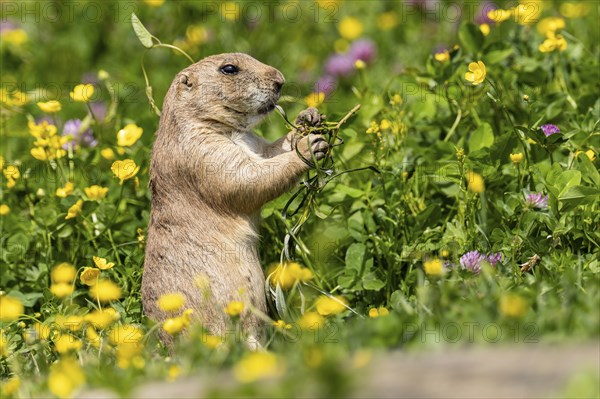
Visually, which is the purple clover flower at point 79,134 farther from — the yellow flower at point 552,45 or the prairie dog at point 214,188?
the yellow flower at point 552,45

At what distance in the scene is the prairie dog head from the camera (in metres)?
4.23

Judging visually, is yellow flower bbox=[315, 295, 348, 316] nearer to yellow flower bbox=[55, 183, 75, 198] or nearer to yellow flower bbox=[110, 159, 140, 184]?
yellow flower bbox=[110, 159, 140, 184]

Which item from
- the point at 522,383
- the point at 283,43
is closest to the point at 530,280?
the point at 522,383

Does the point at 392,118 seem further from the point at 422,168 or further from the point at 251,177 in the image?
the point at 251,177

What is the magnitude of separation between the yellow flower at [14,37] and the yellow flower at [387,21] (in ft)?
9.32

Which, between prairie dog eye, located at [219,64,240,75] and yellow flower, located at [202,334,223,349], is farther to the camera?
prairie dog eye, located at [219,64,240,75]

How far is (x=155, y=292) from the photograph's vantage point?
3984 millimetres

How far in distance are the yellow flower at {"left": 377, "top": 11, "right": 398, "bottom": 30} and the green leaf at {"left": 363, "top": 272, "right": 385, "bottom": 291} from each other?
388 centimetres

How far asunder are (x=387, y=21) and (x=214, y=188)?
4151 millimetres

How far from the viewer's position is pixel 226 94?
4238mm

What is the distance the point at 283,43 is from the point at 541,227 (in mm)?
3905

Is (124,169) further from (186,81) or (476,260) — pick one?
(476,260)

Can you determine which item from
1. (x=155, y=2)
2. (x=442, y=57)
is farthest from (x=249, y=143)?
(x=155, y=2)

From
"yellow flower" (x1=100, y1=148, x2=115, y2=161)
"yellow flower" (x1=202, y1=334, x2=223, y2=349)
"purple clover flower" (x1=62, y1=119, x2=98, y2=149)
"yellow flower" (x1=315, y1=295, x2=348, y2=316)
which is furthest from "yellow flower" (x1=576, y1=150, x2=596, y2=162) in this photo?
"purple clover flower" (x1=62, y1=119, x2=98, y2=149)
